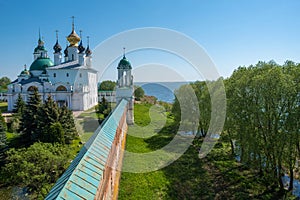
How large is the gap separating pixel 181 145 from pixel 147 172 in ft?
22.4

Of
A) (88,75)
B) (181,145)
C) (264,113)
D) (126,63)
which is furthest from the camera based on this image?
(88,75)

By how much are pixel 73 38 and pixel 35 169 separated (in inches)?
1122

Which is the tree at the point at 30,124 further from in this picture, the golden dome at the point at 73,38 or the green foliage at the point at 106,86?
the green foliage at the point at 106,86

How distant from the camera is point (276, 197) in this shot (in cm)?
936

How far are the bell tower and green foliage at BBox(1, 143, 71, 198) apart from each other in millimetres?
9682

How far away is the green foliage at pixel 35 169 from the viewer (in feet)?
30.6

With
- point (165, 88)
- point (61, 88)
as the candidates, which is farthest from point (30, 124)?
point (165, 88)

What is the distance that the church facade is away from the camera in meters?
30.1

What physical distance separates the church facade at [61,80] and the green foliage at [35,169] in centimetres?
2047

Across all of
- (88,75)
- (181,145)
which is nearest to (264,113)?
(181,145)

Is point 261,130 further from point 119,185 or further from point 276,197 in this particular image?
point 119,185

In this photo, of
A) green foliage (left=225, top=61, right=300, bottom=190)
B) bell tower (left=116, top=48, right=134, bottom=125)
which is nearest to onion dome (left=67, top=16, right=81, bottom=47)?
bell tower (left=116, top=48, right=134, bottom=125)

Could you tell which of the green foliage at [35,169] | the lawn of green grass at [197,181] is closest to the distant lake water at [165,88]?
the lawn of green grass at [197,181]

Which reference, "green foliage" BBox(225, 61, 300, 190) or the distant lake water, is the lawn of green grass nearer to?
"green foliage" BBox(225, 61, 300, 190)
